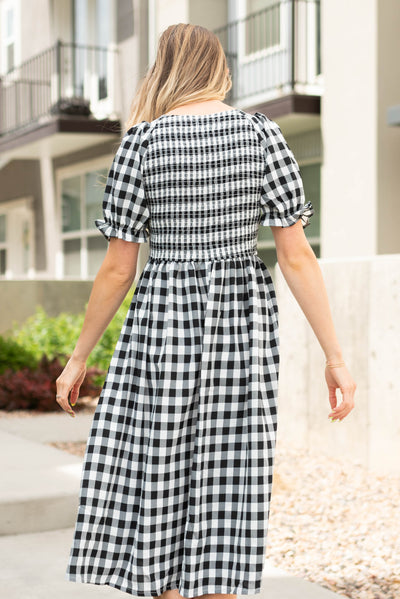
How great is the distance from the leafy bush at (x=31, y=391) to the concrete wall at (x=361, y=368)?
306 cm

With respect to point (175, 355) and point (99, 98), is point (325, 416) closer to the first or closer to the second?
point (175, 355)

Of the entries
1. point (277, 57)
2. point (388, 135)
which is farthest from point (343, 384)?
point (277, 57)

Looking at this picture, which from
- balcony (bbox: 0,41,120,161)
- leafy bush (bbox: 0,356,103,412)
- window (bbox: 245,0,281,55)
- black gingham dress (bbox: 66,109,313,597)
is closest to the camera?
black gingham dress (bbox: 66,109,313,597)

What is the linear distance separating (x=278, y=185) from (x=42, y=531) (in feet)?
8.76

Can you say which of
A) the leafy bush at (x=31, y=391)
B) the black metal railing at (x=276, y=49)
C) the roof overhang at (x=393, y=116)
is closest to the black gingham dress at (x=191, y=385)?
the leafy bush at (x=31, y=391)

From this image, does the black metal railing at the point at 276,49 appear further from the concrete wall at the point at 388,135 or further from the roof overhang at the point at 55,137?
the roof overhang at the point at 55,137

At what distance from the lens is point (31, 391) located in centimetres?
885

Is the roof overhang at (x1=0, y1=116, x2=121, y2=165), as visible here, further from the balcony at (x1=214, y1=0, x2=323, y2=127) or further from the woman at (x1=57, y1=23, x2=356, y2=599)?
the woman at (x1=57, y1=23, x2=356, y2=599)

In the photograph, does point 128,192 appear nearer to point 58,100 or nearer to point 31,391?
point 31,391

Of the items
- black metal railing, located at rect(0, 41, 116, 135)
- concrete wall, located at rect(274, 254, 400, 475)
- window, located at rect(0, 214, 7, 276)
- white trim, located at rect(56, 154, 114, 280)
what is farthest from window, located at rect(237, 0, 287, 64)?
window, located at rect(0, 214, 7, 276)

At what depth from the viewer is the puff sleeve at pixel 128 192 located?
2438 millimetres

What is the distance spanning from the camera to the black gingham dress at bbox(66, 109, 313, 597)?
7.80 ft

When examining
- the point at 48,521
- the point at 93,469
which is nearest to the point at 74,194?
the point at 48,521

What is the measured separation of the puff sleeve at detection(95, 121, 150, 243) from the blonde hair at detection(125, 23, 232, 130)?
14cm
